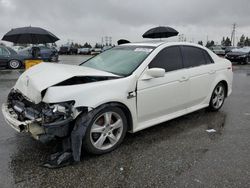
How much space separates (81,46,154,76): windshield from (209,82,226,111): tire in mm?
2030

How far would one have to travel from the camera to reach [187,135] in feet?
14.3

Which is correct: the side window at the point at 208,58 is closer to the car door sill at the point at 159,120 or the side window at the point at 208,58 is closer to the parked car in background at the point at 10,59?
the car door sill at the point at 159,120

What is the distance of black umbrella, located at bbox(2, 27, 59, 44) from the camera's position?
1005 cm

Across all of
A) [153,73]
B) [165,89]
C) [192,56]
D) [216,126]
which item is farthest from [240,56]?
[153,73]

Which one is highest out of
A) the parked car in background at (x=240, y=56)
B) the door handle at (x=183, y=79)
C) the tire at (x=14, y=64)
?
the parked car in background at (x=240, y=56)

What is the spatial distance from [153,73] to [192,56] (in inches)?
58.7

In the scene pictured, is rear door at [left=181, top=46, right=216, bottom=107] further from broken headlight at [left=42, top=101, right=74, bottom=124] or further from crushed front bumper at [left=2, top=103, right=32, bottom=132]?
crushed front bumper at [left=2, top=103, right=32, bottom=132]

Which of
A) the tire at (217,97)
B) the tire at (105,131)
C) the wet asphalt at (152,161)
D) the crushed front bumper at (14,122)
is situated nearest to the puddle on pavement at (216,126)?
the wet asphalt at (152,161)

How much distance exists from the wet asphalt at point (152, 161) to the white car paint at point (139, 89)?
373 mm

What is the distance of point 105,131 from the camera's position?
3.57 m

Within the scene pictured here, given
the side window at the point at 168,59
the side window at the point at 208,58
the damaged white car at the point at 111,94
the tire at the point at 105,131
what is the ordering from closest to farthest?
the damaged white car at the point at 111,94
the tire at the point at 105,131
the side window at the point at 168,59
the side window at the point at 208,58

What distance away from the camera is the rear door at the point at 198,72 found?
4770 millimetres

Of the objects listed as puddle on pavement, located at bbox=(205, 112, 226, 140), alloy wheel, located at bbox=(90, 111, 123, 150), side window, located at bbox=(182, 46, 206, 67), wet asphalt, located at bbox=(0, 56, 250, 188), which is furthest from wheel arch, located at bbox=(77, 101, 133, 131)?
side window, located at bbox=(182, 46, 206, 67)

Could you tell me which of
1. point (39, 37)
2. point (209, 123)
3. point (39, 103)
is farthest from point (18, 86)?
point (39, 37)
